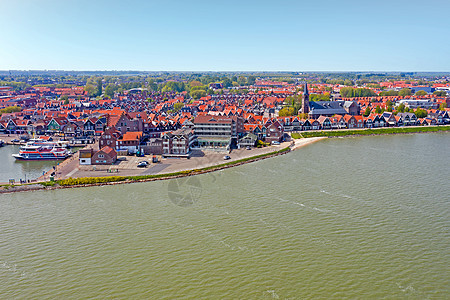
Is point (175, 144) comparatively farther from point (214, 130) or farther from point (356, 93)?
point (356, 93)

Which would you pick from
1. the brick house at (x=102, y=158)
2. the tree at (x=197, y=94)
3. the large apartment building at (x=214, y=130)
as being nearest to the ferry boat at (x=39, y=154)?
the brick house at (x=102, y=158)

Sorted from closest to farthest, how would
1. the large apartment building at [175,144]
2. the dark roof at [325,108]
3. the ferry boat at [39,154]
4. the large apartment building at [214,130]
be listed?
the large apartment building at [175,144], the ferry boat at [39,154], the large apartment building at [214,130], the dark roof at [325,108]

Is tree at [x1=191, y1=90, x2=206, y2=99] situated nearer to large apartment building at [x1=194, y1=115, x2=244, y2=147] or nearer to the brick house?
large apartment building at [x1=194, y1=115, x2=244, y2=147]

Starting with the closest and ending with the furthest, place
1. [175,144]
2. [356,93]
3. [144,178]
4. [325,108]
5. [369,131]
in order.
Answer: [144,178] < [175,144] < [369,131] < [325,108] < [356,93]

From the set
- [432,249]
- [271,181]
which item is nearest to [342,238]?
[432,249]

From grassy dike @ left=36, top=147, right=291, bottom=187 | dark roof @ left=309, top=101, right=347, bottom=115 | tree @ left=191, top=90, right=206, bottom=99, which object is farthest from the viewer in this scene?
tree @ left=191, top=90, right=206, bottom=99

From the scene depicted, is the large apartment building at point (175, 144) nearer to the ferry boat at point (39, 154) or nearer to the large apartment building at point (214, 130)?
the large apartment building at point (214, 130)

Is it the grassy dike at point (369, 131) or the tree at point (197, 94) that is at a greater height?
the tree at point (197, 94)

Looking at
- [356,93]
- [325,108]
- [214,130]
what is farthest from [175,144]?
[356,93]

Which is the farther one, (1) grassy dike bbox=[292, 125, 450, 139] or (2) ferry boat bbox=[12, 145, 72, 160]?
(1) grassy dike bbox=[292, 125, 450, 139]

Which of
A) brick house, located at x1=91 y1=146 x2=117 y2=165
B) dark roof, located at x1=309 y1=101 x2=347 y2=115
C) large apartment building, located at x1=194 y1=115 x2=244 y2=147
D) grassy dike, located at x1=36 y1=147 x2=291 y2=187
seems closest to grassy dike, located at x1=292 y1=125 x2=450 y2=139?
dark roof, located at x1=309 y1=101 x2=347 y2=115

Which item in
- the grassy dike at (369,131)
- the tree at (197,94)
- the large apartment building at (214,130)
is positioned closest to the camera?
the large apartment building at (214,130)

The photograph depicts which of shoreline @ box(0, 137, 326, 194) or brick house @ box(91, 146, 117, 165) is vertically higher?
brick house @ box(91, 146, 117, 165)
